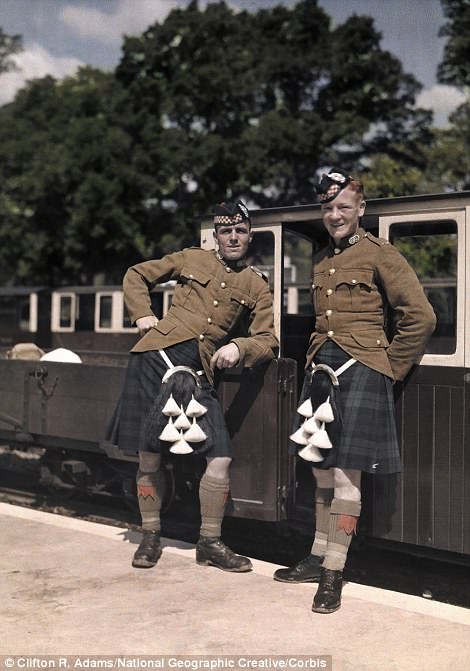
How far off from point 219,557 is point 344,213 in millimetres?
2094

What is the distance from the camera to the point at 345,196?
175 inches

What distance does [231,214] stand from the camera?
4809 millimetres

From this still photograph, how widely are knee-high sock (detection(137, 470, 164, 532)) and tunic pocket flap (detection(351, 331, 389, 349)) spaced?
A: 4.97ft

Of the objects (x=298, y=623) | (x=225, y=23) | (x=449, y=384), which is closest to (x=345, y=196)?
(x=449, y=384)

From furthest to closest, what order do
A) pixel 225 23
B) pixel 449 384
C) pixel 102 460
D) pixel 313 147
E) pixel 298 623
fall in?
pixel 225 23, pixel 313 147, pixel 102 460, pixel 449 384, pixel 298 623

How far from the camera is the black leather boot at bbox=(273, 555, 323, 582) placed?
14.9ft

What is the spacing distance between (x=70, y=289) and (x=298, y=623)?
1923 centimetres

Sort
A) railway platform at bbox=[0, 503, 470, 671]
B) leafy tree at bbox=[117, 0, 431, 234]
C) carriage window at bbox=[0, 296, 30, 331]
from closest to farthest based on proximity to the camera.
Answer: railway platform at bbox=[0, 503, 470, 671]
carriage window at bbox=[0, 296, 30, 331]
leafy tree at bbox=[117, 0, 431, 234]

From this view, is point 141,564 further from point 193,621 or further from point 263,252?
point 263,252

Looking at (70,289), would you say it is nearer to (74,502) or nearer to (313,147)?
(313,147)

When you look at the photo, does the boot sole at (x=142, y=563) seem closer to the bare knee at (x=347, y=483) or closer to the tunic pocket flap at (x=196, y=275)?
the bare knee at (x=347, y=483)

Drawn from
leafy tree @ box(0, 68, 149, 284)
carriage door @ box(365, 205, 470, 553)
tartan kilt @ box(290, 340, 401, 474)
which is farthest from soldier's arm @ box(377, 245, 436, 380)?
leafy tree @ box(0, 68, 149, 284)

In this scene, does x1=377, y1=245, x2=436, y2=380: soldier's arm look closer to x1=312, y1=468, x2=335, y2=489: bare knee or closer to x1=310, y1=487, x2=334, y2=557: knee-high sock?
x1=312, y1=468, x2=335, y2=489: bare knee

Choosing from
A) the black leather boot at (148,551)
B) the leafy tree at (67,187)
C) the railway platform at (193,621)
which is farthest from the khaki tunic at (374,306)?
the leafy tree at (67,187)
